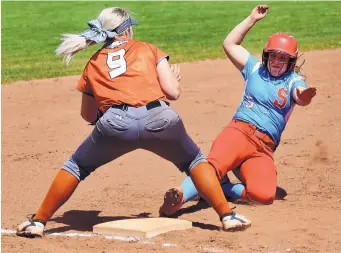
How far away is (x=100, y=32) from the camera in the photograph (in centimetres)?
689

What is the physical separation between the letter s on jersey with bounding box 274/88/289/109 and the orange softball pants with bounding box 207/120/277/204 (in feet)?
0.88

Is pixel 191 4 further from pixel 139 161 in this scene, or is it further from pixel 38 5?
pixel 139 161

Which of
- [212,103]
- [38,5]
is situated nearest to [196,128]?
[212,103]

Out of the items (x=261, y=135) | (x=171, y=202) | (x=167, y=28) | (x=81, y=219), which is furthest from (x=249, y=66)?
(x=167, y=28)

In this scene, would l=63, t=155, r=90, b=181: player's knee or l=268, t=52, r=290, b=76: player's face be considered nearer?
l=63, t=155, r=90, b=181: player's knee

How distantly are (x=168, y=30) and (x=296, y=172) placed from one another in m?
10.1

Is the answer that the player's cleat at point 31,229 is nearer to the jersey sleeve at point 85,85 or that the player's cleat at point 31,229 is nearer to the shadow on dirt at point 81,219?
the shadow on dirt at point 81,219

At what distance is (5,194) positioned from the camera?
8.41m

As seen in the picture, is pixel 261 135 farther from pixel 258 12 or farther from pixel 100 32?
pixel 100 32

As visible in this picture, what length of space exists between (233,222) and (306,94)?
1.30 meters

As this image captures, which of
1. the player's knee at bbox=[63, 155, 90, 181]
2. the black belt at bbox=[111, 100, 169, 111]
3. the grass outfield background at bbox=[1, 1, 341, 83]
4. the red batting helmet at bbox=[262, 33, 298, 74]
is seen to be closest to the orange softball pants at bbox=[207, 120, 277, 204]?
the red batting helmet at bbox=[262, 33, 298, 74]

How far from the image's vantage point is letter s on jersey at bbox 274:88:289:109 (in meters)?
7.68

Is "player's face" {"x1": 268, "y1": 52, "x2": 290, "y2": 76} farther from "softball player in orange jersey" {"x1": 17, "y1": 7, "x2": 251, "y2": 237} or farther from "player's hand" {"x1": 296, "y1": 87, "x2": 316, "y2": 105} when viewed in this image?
"softball player in orange jersey" {"x1": 17, "y1": 7, "x2": 251, "y2": 237}

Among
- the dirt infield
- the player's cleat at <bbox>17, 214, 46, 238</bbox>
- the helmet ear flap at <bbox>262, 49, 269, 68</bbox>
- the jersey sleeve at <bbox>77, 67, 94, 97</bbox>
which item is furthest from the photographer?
the helmet ear flap at <bbox>262, 49, 269, 68</bbox>
